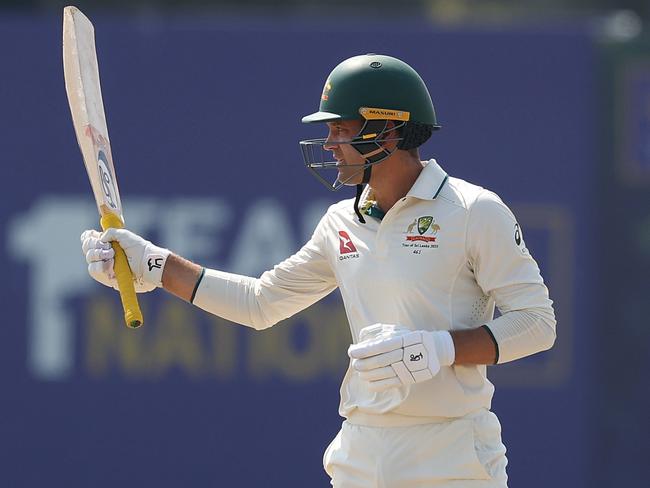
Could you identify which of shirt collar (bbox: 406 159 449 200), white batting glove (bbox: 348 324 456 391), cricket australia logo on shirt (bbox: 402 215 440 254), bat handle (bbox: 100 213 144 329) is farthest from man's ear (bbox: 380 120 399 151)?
bat handle (bbox: 100 213 144 329)

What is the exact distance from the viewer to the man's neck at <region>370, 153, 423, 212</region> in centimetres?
390

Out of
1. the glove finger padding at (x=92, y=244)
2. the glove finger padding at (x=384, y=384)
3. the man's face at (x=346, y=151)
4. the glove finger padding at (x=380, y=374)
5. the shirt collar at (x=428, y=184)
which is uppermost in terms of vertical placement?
the man's face at (x=346, y=151)

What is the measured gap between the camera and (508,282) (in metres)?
3.68

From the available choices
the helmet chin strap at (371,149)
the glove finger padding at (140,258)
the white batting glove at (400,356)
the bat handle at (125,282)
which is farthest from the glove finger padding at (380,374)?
the glove finger padding at (140,258)

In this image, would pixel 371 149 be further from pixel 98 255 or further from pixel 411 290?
pixel 98 255

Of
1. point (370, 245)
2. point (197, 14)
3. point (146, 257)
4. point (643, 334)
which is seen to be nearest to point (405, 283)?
point (370, 245)

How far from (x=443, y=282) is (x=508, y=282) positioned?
0.17 metres

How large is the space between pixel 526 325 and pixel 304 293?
2.39 feet

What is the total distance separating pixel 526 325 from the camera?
145 inches

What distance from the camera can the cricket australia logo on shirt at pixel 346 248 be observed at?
387cm

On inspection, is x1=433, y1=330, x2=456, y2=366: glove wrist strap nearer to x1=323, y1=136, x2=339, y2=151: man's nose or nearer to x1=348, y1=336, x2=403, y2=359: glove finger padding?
x1=348, y1=336, x2=403, y2=359: glove finger padding

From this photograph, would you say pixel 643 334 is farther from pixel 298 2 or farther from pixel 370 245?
pixel 298 2

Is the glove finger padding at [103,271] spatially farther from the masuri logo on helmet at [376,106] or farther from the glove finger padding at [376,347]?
the glove finger padding at [376,347]

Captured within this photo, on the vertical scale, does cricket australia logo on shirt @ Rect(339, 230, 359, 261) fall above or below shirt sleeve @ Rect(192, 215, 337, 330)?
above
